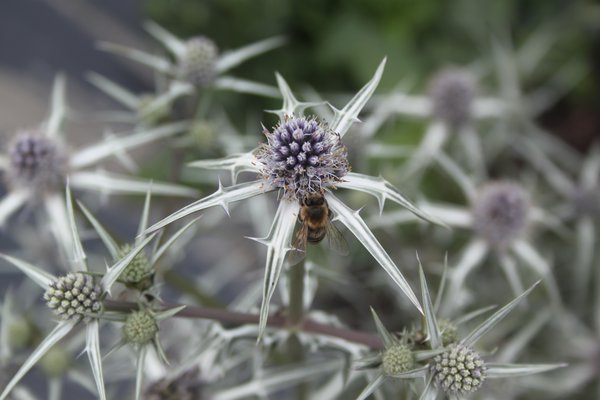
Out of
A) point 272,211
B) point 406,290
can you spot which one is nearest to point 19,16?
point 272,211

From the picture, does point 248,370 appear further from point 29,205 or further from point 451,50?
point 451,50

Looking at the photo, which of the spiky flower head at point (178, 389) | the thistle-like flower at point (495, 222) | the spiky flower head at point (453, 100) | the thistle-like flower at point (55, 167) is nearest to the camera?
the spiky flower head at point (178, 389)

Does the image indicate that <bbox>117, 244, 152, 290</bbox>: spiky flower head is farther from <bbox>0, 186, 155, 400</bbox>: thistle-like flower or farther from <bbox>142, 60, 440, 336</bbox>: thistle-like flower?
<bbox>142, 60, 440, 336</bbox>: thistle-like flower

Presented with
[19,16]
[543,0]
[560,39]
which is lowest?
[560,39]

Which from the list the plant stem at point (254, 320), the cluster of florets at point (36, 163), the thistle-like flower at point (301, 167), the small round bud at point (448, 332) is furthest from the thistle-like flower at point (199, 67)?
the small round bud at point (448, 332)

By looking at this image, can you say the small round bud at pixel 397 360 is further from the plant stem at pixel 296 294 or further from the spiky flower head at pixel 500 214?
the spiky flower head at pixel 500 214

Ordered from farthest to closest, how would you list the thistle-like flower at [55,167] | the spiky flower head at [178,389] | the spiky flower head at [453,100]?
the spiky flower head at [453,100] < the thistle-like flower at [55,167] < the spiky flower head at [178,389]

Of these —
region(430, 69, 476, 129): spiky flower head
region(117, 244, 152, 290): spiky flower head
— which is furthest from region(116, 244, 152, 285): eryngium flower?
region(430, 69, 476, 129): spiky flower head
